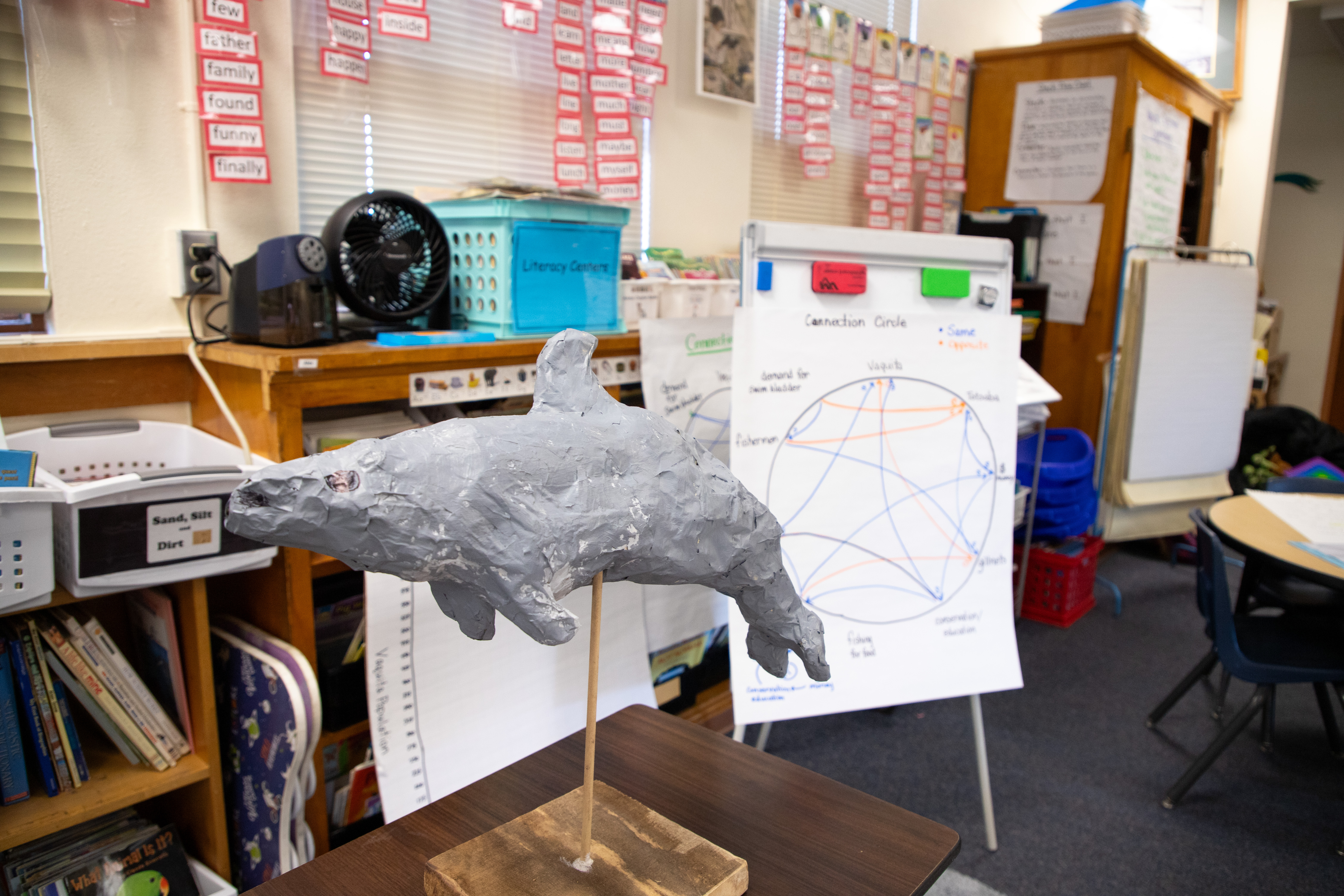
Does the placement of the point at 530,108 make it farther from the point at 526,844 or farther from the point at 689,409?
the point at 526,844

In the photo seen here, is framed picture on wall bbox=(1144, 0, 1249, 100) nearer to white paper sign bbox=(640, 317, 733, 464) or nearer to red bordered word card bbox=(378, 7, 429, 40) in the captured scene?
white paper sign bbox=(640, 317, 733, 464)

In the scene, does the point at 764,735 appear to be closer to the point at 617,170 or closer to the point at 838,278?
the point at 838,278

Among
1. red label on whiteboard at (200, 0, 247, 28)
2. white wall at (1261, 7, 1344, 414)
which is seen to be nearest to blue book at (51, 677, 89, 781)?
red label on whiteboard at (200, 0, 247, 28)

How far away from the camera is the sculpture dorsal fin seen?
33.5 inches

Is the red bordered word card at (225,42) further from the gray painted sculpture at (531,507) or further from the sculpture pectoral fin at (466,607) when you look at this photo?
the sculpture pectoral fin at (466,607)

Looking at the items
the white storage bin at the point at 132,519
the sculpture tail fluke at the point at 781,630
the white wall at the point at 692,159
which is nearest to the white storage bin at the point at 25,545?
the white storage bin at the point at 132,519

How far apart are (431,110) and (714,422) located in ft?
3.27

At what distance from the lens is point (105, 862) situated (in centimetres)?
139

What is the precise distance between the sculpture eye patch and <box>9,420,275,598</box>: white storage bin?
0.73m

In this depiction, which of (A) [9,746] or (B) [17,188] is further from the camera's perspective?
(B) [17,188]

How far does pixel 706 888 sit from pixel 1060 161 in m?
3.41

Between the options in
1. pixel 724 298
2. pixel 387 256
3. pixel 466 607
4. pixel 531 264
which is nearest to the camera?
pixel 466 607

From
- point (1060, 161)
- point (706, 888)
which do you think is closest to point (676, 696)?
point (706, 888)

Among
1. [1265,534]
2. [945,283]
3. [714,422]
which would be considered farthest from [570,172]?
[1265,534]
